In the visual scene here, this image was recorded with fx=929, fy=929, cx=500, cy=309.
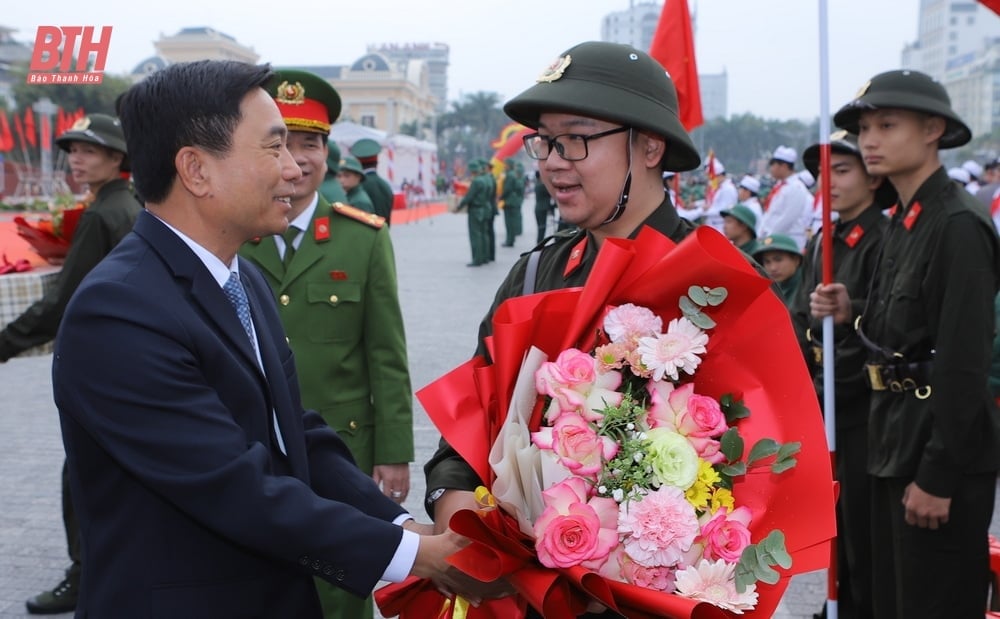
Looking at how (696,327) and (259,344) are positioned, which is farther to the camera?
(259,344)

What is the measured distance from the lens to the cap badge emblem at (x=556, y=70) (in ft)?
7.59

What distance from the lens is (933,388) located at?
3.13 metres

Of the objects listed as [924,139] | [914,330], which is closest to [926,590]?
[914,330]

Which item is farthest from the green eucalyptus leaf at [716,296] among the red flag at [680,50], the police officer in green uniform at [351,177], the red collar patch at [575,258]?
the police officer in green uniform at [351,177]

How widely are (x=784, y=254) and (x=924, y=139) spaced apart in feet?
8.22

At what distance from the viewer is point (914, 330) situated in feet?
10.9

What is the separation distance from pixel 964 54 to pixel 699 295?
139 m

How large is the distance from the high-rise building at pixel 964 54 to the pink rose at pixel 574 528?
10544 cm

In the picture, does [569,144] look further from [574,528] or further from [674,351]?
[574,528]

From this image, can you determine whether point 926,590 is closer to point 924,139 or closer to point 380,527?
point 924,139

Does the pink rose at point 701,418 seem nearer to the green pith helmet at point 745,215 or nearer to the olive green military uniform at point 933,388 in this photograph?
the olive green military uniform at point 933,388

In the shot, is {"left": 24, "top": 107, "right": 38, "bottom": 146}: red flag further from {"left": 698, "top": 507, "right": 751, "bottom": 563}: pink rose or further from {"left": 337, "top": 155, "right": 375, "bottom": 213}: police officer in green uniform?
{"left": 337, "top": 155, "right": 375, "bottom": 213}: police officer in green uniform

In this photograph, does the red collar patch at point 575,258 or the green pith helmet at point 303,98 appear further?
the green pith helmet at point 303,98

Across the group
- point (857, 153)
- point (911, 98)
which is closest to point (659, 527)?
point (911, 98)
